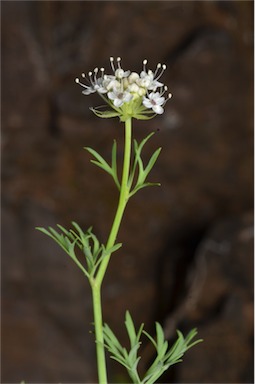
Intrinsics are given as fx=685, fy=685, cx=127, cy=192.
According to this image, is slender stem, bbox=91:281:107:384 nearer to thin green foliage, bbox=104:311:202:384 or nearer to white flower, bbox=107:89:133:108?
thin green foliage, bbox=104:311:202:384

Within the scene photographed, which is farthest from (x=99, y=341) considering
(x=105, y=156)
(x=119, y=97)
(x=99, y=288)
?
(x=105, y=156)

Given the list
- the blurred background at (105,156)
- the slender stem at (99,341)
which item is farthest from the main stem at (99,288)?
the blurred background at (105,156)

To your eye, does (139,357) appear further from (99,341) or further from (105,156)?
(105,156)

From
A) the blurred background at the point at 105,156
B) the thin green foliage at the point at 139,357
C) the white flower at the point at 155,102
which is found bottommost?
the thin green foliage at the point at 139,357

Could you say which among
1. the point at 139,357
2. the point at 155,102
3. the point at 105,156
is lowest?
the point at 139,357

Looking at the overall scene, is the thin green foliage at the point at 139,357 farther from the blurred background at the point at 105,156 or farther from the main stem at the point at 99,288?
the blurred background at the point at 105,156

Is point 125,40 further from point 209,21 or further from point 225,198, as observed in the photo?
point 225,198
